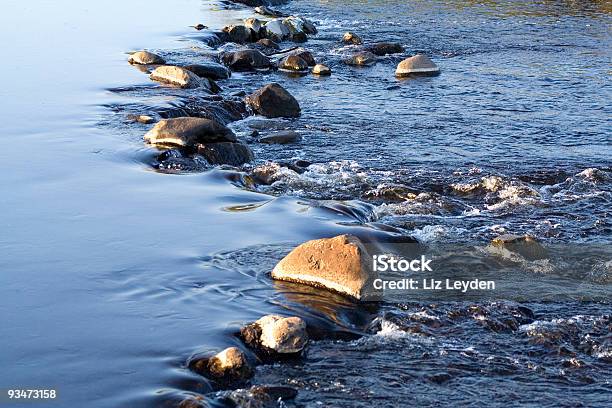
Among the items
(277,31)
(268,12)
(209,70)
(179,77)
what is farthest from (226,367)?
(268,12)

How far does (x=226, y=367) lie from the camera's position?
673 cm

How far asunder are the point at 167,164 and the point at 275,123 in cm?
324

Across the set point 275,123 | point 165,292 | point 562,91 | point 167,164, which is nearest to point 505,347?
point 165,292

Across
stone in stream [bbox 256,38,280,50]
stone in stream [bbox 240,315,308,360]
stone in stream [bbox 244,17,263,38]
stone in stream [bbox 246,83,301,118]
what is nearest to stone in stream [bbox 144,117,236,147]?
stone in stream [bbox 246,83,301,118]

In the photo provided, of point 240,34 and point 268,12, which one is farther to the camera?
point 268,12

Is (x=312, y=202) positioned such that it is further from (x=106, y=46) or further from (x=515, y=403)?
(x=106, y=46)

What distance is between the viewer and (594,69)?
734 inches

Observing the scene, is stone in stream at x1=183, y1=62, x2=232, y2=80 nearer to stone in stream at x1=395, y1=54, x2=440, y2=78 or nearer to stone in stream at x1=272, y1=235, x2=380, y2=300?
stone in stream at x1=395, y1=54, x2=440, y2=78

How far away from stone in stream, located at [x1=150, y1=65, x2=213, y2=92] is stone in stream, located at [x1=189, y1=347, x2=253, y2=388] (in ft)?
35.2

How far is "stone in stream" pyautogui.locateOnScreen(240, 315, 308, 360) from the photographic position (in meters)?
7.12

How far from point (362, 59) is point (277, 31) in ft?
14.8

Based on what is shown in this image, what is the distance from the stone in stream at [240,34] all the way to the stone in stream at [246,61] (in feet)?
12.3

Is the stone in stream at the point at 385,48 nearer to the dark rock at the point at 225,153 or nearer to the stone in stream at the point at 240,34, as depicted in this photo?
the stone in stream at the point at 240,34

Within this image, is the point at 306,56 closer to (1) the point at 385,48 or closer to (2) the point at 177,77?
(1) the point at 385,48
